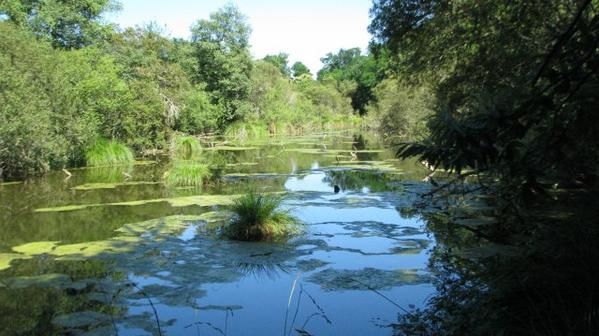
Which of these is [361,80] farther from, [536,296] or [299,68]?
[536,296]

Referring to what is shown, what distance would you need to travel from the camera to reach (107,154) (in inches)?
841

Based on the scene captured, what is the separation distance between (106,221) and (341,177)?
8977 millimetres

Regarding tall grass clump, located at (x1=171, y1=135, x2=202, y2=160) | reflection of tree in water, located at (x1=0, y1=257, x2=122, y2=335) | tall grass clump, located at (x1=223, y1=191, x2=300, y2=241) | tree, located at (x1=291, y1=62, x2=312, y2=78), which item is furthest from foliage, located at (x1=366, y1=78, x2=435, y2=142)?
tree, located at (x1=291, y1=62, x2=312, y2=78)

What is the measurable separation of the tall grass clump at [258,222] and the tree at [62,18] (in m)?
23.1

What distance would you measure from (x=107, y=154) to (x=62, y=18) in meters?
12.1

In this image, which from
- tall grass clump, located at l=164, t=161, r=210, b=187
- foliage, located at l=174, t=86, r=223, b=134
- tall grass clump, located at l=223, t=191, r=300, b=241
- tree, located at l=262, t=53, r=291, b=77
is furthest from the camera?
tree, located at l=262, t=53, r=291, b=77

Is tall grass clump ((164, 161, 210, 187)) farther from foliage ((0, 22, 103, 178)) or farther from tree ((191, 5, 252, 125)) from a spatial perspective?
tree ((191, 5, 252, 125))

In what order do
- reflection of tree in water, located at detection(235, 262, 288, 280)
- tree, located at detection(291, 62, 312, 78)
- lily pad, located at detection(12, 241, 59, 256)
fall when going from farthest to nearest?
tree, located at detection(291, 62, 312, 78) < lily pad, located at detection(12, 241, 59, 256) < reflection of tree in water, located at detection(235, 262, 288, 280)

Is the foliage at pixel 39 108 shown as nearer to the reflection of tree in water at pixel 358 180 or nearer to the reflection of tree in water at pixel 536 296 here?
the reflection of tree in water at pixel 358 180

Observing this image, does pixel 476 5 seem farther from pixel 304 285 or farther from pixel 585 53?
pixel 585 53

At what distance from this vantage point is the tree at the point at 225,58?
130 feet

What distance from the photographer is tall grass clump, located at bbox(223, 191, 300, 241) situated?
8.90m

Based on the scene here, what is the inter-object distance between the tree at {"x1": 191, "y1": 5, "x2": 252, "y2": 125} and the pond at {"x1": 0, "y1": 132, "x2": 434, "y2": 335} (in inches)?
1033

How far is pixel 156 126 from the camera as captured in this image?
25781mm
